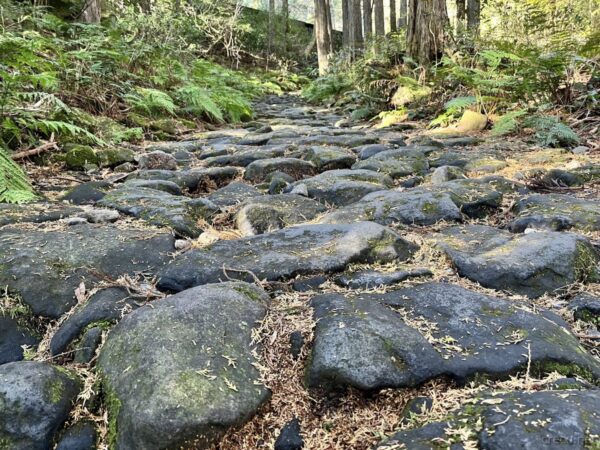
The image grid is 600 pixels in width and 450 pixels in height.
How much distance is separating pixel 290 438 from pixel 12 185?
2611 mm

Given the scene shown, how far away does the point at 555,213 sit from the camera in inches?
104

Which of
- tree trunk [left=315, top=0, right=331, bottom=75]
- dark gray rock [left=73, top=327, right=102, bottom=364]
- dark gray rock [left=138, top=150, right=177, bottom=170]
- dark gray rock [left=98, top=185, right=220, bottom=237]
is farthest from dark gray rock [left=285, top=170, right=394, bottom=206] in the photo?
tree trunk [left=315, top=0, right=331, bottom=75]

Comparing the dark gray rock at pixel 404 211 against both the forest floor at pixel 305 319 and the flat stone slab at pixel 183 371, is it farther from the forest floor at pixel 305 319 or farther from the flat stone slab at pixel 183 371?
the flat stone slab at pixel 183 371

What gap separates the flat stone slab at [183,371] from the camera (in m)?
1.22

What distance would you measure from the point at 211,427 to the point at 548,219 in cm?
211

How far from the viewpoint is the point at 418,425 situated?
48.8 inches

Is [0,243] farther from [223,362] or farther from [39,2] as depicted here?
[39,2]

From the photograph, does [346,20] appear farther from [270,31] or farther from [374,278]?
[374,278]

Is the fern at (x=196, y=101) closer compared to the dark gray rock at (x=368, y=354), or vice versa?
the dark gray rock at (x=368, y=354)

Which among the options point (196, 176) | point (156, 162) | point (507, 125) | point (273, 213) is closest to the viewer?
point (273, 213)

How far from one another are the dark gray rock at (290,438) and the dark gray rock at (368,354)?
136mm

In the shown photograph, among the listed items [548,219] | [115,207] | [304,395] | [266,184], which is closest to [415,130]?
[266,184]

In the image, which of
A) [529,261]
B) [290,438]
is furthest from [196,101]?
[290,438]

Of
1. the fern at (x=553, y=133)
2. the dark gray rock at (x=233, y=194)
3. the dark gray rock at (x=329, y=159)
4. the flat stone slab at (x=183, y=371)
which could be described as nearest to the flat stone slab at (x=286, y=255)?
the flat stone slab at (x=183, y=371)
